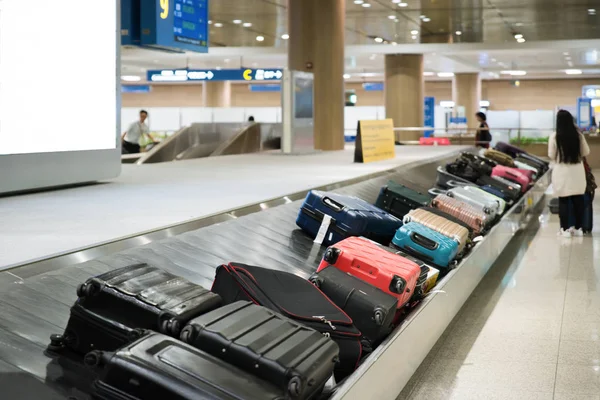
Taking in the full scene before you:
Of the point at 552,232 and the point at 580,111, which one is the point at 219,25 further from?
the point at 552,232

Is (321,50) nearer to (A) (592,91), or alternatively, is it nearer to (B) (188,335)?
(B) (188,335)

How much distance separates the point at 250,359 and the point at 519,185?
8.48m

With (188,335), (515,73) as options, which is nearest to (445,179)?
(188,335)

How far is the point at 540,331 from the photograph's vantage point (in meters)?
5.25

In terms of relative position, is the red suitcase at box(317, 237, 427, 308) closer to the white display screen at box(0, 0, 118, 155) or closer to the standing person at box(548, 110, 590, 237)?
the white display screen at box(0, 0, 118, 155)

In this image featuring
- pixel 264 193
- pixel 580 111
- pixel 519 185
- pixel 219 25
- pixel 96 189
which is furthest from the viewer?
pixel 580 111

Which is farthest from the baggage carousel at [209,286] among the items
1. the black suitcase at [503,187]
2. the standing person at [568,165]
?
the black suitcase at [503,187]

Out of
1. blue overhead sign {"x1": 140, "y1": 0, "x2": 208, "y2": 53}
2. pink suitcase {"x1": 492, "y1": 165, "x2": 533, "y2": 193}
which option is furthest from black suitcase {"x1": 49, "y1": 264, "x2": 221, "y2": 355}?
blue overhead sign {"x1": 140, "y1": 0, "x2": 208, "y2": 53}

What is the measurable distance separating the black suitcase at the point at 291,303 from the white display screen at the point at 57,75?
3.76 metres

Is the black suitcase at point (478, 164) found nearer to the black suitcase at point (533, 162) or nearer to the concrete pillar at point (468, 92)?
the black suitcase at point (533, 162)

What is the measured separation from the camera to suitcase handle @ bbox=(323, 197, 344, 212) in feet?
17.6

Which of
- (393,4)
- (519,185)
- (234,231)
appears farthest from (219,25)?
(234,231)

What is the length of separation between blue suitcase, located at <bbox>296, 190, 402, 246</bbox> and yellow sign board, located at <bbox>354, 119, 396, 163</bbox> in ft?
21.0

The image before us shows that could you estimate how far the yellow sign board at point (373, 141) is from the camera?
1204 cm
